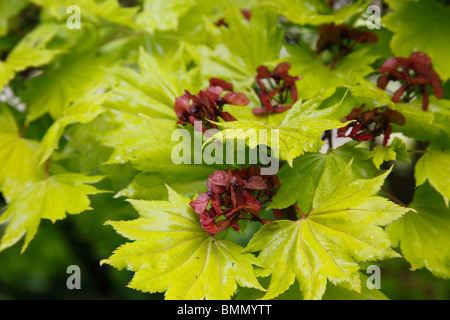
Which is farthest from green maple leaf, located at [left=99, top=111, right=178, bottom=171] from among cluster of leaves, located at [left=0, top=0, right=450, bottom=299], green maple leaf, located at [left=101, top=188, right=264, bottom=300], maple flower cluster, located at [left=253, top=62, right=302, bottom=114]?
maple flower cluster, located at [left=253, top=62, right=302, bottom=114]

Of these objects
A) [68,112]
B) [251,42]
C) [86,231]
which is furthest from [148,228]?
[86,231]

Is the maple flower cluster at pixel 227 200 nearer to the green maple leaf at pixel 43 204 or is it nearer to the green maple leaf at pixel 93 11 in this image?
the green maple leaf at pixel 43 204

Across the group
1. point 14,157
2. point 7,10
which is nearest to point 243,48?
point 14,157

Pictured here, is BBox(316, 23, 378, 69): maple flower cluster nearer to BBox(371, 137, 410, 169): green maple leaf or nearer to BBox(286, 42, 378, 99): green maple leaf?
BBox(286, 42, 378, 99): green maple leaf

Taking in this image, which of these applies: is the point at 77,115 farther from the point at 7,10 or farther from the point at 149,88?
the point at 7,10

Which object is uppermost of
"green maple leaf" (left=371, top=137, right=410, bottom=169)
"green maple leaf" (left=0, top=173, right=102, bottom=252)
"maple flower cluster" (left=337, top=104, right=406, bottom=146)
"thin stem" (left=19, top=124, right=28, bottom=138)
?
"maple flower cluster" (left=337, top=104, right=406, bottom=146)

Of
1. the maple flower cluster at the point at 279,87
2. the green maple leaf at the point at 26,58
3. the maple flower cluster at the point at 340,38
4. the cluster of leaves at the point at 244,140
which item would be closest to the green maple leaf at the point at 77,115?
the cluster of leaves at the point at 244,140

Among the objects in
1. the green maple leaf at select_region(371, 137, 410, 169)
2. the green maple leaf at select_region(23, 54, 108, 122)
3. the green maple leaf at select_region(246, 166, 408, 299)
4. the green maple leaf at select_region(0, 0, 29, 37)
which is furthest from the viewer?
the green maple leaf at select_region(0, 0, 29, 37)

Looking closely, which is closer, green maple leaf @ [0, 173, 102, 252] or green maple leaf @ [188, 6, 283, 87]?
green maple leaf @ [0, 173, 102, 252]
